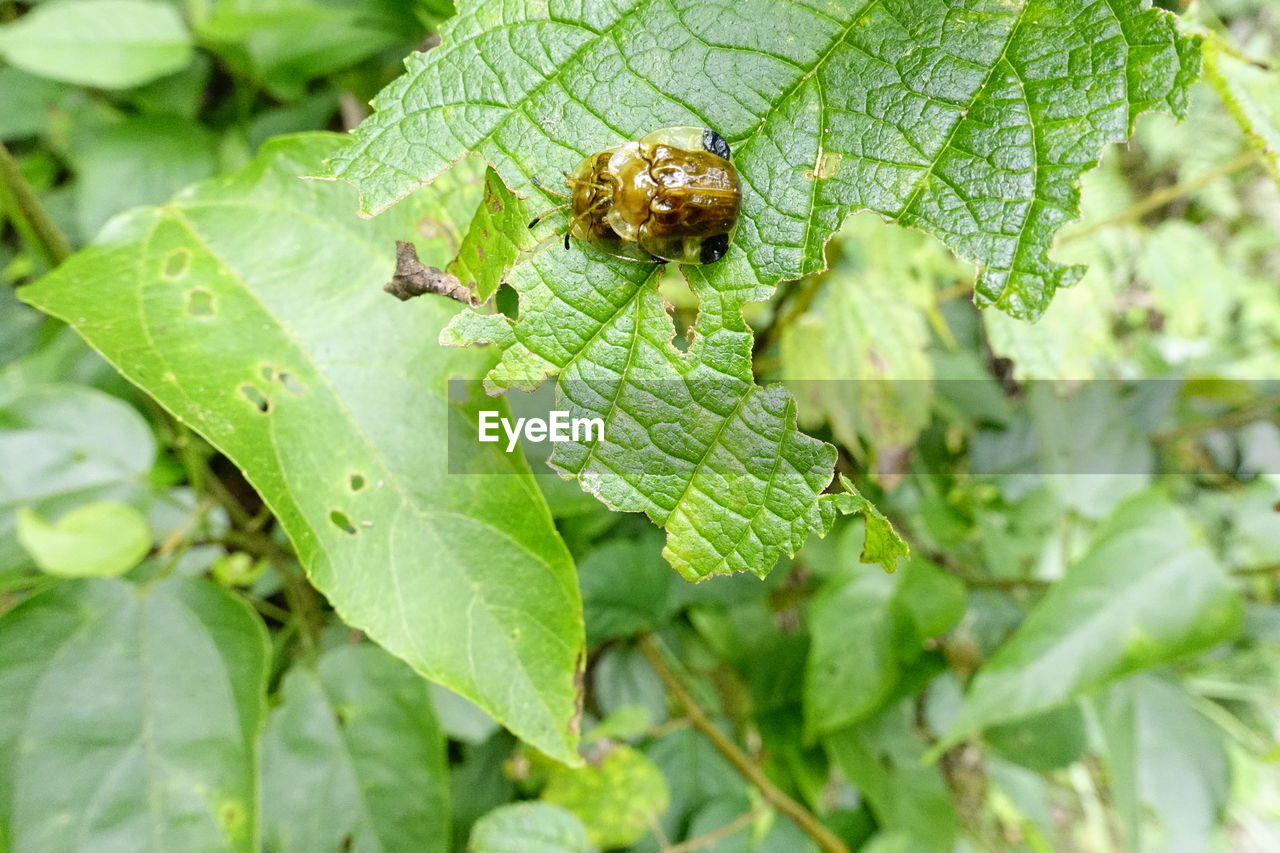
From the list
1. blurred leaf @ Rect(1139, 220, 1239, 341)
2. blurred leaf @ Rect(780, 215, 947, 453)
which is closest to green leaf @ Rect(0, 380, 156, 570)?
blurred leaf @ Rect(780, 215, 947, 453)

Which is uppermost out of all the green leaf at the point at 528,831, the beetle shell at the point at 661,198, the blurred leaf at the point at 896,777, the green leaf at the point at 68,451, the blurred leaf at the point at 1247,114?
the blurred leaf at the point at 1247,114

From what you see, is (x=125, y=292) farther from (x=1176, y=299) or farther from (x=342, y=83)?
(x=1176, y=299)

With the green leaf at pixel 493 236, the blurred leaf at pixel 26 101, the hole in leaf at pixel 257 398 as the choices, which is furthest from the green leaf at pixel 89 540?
the blurred leaf at pixel 26 101

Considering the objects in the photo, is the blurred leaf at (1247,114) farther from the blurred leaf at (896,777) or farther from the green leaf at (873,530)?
the blurred leaf at (896,777)

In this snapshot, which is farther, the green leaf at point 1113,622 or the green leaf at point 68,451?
the green leaf at point 1113,622

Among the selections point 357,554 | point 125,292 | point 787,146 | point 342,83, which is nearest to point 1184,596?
point 787,146

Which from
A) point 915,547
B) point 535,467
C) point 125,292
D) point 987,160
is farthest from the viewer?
point 915,547

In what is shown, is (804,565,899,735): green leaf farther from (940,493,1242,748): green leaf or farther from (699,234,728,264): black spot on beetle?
(699,234,728,264): black spot on beetle
